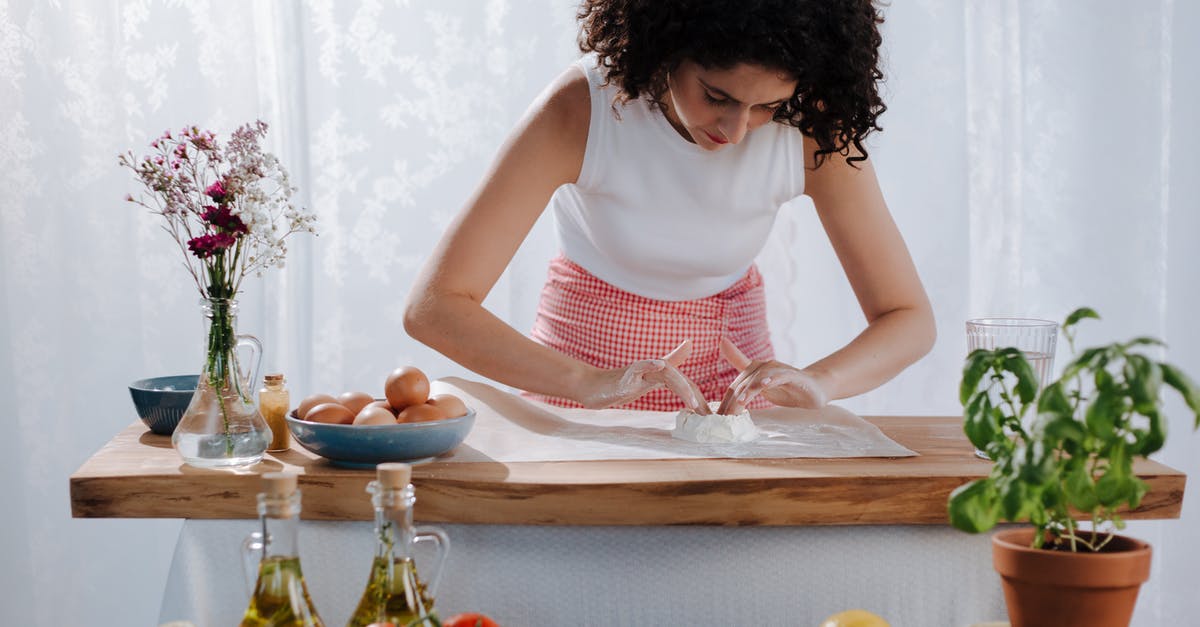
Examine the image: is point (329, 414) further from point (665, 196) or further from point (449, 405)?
point (665, 196)

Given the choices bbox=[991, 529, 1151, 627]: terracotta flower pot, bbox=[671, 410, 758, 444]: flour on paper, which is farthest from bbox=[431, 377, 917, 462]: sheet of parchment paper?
bbox=[991, 529, 1151, 627]: terracotta flower pot

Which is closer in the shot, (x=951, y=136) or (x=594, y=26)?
(x=594, y=26)

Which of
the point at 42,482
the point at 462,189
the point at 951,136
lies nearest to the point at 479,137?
the point at 462,189

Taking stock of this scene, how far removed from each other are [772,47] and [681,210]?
1.52 ft

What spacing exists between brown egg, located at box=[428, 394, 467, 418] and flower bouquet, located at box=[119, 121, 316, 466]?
0.67ft

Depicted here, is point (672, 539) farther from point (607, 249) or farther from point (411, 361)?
point (411, 361)

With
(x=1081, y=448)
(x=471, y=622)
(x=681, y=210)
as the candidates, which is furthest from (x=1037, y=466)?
(x=681, y=210)

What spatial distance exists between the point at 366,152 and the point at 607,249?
105 centimetres

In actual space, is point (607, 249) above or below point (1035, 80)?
below

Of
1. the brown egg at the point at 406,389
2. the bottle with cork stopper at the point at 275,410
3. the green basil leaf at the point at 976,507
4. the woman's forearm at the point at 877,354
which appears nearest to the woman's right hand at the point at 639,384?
the woman's forearm at the point at 877,354

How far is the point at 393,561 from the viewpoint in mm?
928

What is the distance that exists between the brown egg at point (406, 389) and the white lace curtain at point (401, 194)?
1.49m

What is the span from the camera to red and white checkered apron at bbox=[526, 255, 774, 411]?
2.06m

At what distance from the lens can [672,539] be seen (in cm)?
127
